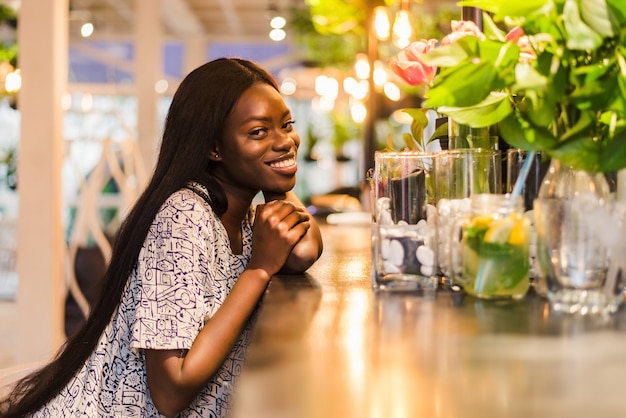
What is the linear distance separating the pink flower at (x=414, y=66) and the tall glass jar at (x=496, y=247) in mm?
241

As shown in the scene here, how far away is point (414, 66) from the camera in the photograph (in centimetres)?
123

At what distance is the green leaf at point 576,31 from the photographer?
925 mm

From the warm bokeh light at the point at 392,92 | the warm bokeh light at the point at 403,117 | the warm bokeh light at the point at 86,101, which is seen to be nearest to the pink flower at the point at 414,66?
the warm bokeh light at the point at 403,117

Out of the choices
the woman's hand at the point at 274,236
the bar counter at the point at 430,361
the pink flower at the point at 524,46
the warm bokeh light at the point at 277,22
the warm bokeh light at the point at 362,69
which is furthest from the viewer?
the warm bokeh light at the point at 277,22

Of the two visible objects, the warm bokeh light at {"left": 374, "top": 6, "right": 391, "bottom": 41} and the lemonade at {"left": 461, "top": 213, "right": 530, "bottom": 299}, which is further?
the warm bokeh light at {"left": 374, "top": 6, "right": 391, "bottom": 41}

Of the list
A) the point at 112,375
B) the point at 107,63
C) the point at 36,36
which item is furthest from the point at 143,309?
the point at 107,63

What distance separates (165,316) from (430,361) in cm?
65

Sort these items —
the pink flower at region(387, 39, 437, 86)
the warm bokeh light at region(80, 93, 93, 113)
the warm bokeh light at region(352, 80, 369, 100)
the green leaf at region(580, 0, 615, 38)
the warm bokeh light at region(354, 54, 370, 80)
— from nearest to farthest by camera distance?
the green leaf at region(580, 0, 615, 38), the pink flower at region(387, 39, 437, 86), the warm bokeh light at region(354, 54, 370, 80), the warm bokeh light at region(352, 80, 369, 100), the warm bokeh light at region(80, 93, 93, 113)

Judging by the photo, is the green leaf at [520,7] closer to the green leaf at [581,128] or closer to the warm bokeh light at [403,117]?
the green leaf at [581,128]

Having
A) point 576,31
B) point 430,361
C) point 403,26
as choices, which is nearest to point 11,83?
point 403,26

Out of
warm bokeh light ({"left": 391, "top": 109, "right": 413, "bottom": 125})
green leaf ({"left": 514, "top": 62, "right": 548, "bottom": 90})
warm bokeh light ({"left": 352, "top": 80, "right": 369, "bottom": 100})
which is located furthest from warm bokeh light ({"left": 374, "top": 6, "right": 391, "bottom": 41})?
green leaf ({"left": 514, "top": 62, "right": 548, "bottom": 90})

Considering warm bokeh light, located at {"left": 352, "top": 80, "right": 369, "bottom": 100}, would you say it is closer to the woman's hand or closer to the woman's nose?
the woman's nose

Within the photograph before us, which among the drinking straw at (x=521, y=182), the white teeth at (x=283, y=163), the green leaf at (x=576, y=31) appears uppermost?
the green leaf at (x=576, y=31)

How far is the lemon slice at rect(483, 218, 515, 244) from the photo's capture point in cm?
106
